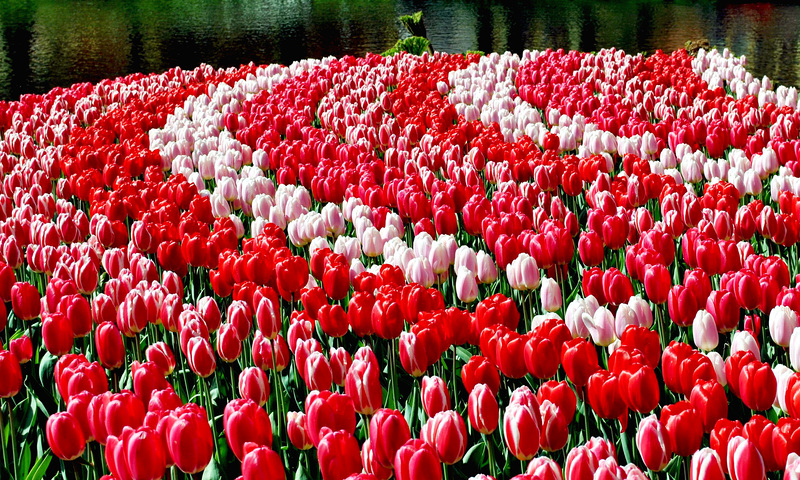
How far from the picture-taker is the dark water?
2209cm

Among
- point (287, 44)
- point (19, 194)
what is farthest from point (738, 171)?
point (287, 44)

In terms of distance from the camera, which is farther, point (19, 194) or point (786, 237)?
point (19, 194)

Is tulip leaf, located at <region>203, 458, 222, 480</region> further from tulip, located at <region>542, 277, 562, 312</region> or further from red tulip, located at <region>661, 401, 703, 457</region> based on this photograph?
tulip, located at <region>542, 277, 562, 312</region>

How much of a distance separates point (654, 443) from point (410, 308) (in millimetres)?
1076

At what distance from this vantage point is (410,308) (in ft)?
9.76

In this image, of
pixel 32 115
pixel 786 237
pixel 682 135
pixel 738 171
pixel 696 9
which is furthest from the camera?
pixel 696 9

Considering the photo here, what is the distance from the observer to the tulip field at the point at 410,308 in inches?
84.7

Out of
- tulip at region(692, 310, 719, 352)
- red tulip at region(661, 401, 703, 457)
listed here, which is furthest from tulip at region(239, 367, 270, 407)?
tulip at region(692, 310, 719, 352)

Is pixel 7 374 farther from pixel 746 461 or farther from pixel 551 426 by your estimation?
pixel 746 461

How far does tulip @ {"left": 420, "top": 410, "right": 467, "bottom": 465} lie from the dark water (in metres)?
15.3

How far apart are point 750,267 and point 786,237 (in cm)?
58

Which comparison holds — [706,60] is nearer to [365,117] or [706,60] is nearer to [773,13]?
[365,117]

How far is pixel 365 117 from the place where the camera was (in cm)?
746

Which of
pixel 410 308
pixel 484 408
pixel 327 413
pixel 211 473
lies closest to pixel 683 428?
pixel 484 408
